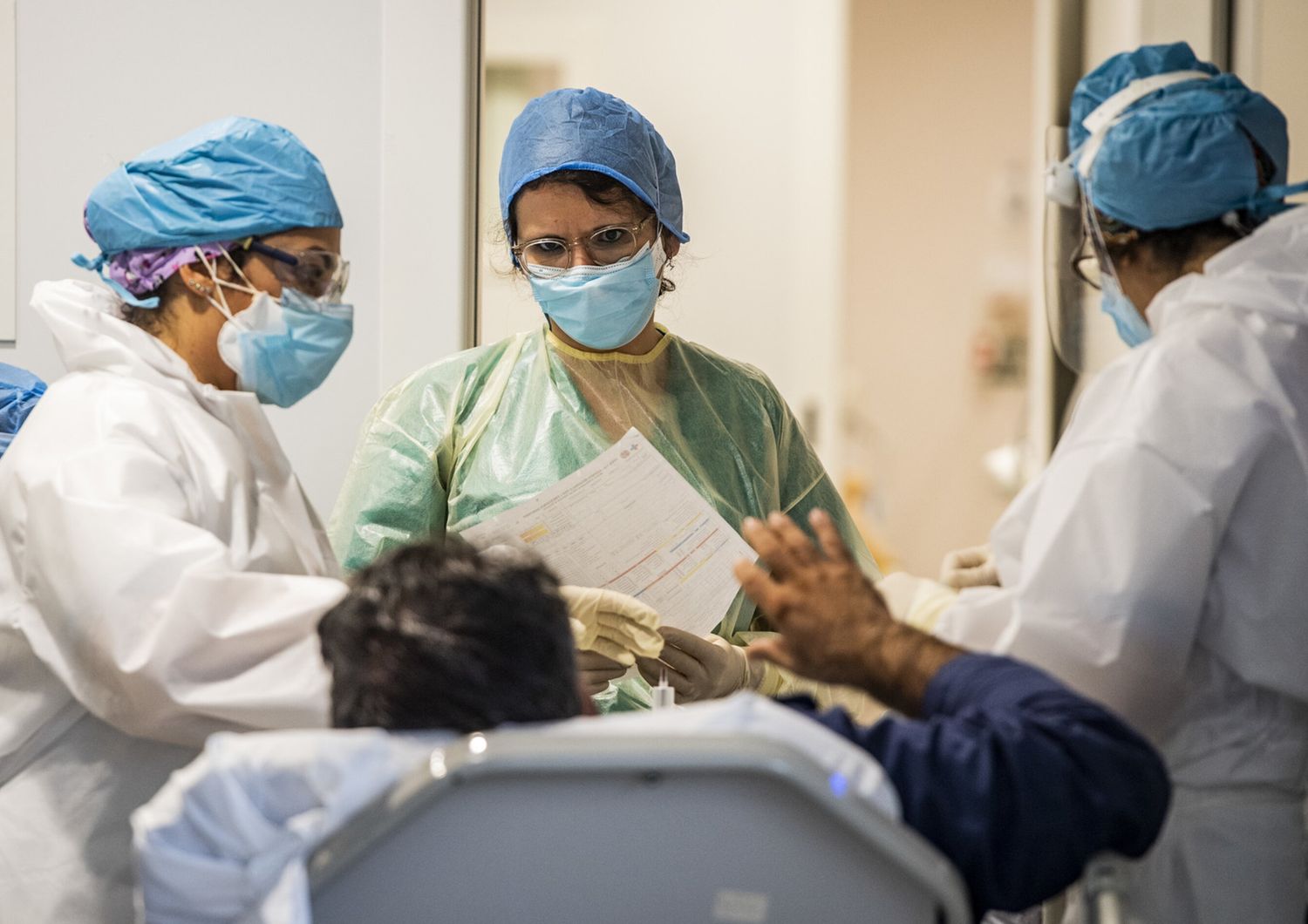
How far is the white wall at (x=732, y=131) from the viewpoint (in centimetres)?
240

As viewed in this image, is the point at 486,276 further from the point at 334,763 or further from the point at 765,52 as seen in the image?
the point at 334,763

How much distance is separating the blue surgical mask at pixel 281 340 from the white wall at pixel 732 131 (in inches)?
23.0

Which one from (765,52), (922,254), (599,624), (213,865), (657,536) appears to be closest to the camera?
(213,865)

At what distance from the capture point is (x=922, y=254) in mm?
2891

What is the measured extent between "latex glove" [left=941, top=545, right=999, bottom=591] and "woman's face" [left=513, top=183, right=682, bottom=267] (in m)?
0.64

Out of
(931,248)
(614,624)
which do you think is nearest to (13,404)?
(614,624)

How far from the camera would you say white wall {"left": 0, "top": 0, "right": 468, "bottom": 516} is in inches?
88.9

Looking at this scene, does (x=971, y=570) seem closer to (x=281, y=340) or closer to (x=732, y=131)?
(x=281, y=340)

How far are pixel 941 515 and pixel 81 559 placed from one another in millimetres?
2089

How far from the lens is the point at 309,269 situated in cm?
169

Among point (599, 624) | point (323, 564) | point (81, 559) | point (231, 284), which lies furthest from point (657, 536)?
point (81, 559)

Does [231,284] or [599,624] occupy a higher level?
[231,284]

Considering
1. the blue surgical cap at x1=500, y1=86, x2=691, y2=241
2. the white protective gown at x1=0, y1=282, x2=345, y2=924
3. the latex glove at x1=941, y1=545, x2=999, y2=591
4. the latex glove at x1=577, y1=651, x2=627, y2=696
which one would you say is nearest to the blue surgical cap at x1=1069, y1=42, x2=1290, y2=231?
the latex glove at x1=941, y1=545, x2=999, y2=591

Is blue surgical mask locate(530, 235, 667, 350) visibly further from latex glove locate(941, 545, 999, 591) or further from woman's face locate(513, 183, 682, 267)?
latex glove locate(941, 545, 999, 591)
